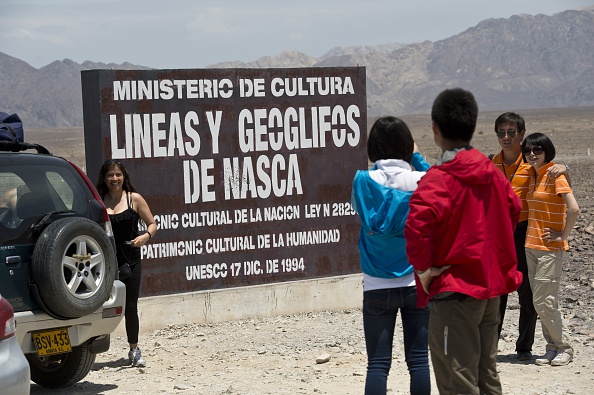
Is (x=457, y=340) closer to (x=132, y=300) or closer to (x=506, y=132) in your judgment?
(x=506, y=132)

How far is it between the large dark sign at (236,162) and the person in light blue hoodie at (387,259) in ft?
15.4

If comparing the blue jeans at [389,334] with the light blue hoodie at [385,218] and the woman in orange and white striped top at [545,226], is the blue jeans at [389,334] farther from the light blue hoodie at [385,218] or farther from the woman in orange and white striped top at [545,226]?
the woman in orange and white striped top at [545,226]

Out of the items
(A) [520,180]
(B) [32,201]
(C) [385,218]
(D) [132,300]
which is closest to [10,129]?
(B) [32,201]

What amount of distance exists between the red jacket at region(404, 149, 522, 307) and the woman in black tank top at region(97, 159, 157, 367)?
3.93 meters

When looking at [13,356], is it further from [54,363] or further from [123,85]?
[123,85]

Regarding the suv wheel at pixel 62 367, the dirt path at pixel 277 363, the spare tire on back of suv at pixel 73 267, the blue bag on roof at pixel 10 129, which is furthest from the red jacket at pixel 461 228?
the blue bag on roof at pixel 10 129

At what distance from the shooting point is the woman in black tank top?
832 centimetres

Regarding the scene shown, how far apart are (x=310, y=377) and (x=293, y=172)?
3326 mm

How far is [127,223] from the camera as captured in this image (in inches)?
328

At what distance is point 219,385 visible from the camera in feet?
25.5

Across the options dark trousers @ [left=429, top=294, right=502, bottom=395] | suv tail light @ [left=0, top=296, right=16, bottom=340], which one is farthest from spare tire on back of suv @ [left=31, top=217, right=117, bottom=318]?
dark trousers @ [left=429, top=294, right=502, bottom=395]

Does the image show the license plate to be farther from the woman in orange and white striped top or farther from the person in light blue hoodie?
the woman in orange and white striped top

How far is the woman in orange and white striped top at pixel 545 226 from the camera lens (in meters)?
7.74

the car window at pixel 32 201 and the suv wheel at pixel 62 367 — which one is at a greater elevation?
the car window at pixel 32 201
